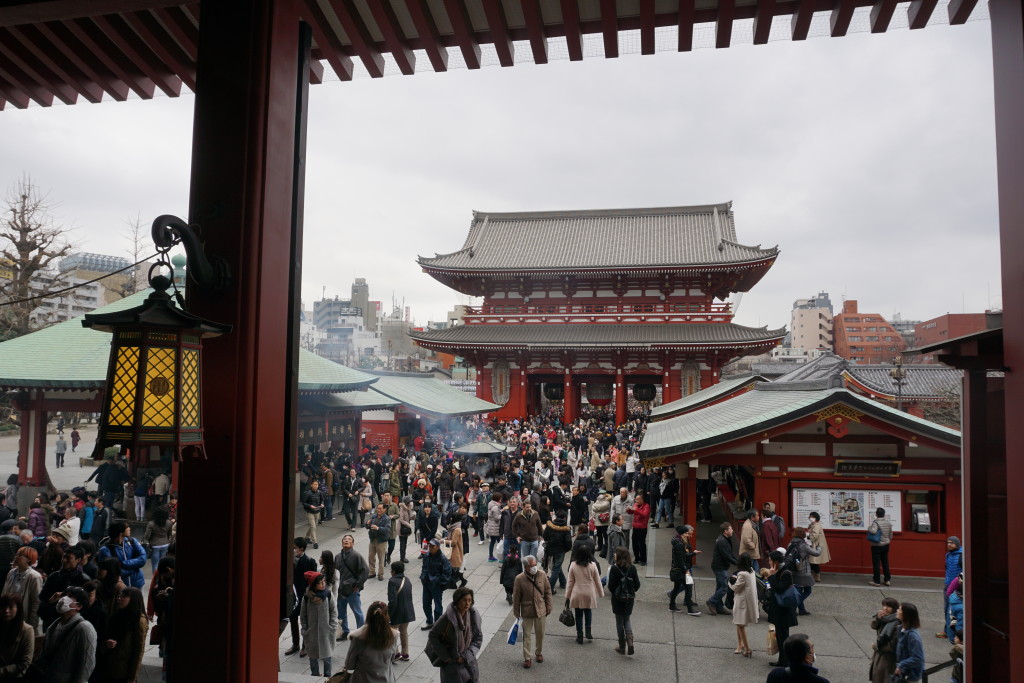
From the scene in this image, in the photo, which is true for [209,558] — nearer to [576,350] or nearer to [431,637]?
[431,637]

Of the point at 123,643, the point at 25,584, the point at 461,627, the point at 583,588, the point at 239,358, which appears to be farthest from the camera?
the point at 583,588

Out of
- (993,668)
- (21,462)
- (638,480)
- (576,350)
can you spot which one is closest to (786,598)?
(993,668)

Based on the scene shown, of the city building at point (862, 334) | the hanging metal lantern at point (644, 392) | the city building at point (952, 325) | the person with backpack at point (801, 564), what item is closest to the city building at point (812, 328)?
the city building at point (862, 334)

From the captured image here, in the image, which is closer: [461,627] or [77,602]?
[77,602]

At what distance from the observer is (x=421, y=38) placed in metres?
3.28

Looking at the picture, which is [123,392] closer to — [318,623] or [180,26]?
[180,26]

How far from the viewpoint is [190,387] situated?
8.30 feet

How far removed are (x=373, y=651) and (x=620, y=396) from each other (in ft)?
86.2

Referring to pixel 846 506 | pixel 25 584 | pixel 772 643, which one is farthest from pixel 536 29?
pixel 846 506

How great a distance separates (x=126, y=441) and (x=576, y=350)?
28.5m

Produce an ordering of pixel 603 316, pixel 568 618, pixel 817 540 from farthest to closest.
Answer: pixel 603 316
pixel 817 540
pixel 568 618

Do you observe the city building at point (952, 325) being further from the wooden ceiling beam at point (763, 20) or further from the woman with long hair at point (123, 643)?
the woman with long hair at point (123, 643)

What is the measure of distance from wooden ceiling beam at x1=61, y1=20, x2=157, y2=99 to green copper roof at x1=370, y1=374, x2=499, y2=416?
56.5 feet

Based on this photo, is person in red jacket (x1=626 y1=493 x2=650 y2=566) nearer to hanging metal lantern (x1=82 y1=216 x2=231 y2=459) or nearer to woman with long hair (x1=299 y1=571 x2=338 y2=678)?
woman with long hair (x1=299 y1=571 x2=338 y2=678)
